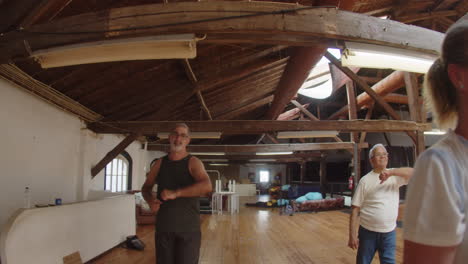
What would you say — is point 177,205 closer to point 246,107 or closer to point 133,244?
point 133,244

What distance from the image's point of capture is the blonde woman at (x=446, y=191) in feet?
1.84

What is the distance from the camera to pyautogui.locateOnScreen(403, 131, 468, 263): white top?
1.83ft

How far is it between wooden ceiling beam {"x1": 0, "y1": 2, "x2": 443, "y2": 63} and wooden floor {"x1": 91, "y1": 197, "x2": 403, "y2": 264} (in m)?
3.83

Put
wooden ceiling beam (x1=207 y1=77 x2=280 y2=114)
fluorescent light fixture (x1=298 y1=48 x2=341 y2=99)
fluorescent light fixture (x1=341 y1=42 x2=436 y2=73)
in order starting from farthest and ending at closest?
fluorescent light fixture (x1=298 y1=48 x2=341 y2=99) < wooden ceiling beam (x1=207 y1=77 x2=280 y2=114) < fluorescent light fixture (x1=341 y1=42 x2=436 y2=73)

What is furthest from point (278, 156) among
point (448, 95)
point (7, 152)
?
point (448, 95)

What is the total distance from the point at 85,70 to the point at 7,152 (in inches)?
56.9

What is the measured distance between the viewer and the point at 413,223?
0.58m

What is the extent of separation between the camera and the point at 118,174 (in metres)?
8.72

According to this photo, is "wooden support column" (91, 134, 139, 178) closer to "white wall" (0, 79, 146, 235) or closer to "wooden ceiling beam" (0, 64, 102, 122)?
"white wall" (0, 79, 146, 235)

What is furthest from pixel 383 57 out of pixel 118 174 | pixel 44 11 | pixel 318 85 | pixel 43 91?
pixel 318 85

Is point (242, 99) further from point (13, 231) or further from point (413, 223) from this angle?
point (413, 223)

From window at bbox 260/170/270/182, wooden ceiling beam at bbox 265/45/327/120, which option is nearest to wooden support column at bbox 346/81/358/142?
wooden ceiling beam at bbox 265/45/327/120

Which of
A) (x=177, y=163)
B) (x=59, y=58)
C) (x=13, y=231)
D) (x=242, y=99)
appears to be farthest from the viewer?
(x=242, y=99)

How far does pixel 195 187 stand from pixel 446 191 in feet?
5.79
